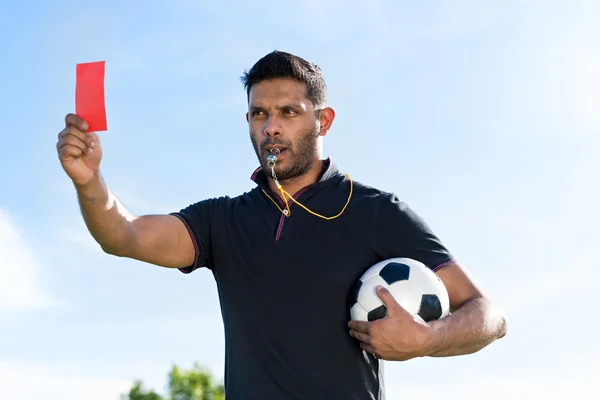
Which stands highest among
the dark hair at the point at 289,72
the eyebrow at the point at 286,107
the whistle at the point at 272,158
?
the dark hair at the point at 289,72

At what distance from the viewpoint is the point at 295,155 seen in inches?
213

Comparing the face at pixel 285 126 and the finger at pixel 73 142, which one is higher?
the face at pixel 285 126

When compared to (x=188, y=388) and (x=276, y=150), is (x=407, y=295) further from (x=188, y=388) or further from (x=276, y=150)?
(x=188, y=388)

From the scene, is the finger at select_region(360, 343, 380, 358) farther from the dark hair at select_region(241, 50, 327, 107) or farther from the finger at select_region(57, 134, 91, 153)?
the finger at select_region(57, 134, 91, 153)

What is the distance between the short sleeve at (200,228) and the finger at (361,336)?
1321mm

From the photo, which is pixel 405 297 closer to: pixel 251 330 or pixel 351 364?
pixel 351 364

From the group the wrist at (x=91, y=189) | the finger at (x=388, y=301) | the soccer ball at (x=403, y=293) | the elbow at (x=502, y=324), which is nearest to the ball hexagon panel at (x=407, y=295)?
the soccer ball at (x=403, y=293)

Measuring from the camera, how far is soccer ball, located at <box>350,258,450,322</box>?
15.5ft

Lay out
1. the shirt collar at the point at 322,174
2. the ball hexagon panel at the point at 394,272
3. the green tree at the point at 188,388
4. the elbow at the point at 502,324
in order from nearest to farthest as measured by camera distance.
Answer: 1. the ball hexagon panel at the point at 394,272
2. the elbow at the point at 502,324
3. the shirt collar at the point at 322,174
4. the green tree at the point at 188,388

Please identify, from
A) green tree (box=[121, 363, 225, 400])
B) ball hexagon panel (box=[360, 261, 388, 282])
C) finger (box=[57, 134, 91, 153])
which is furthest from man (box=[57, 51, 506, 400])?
green tree (box=[121, 363, 225, 400])

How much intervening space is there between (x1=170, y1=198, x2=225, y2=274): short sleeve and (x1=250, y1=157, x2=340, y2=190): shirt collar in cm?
36

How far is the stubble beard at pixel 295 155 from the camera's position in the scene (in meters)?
5.39

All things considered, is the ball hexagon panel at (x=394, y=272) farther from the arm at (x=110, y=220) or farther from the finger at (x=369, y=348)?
the arm at (x=110, y=220)

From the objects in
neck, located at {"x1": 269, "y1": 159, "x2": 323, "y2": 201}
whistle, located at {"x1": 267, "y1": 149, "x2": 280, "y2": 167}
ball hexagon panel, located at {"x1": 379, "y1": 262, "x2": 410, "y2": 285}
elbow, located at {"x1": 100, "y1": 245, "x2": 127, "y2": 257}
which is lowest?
ball hexagon panel, located at {"x1": 379, "y1": 262, "x2": 410, "y2": 285}
